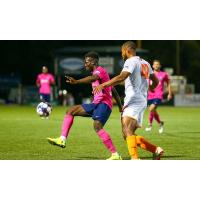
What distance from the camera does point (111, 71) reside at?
43812 mm

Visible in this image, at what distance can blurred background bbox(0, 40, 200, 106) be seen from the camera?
41312 mm

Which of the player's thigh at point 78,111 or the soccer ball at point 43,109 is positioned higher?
the player's thigh at point 78,111

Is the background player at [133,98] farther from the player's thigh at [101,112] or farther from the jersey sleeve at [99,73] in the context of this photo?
the player's thigh at [101,112]

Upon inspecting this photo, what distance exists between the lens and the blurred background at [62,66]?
41312mm

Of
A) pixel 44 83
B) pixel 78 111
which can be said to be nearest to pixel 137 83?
pixel 78 111

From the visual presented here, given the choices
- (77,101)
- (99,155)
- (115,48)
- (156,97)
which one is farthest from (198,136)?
(115,48)

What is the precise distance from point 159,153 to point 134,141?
500mm

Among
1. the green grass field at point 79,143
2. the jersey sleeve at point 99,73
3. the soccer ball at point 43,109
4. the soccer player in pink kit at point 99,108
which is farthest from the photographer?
the soccer ball at point 43,109

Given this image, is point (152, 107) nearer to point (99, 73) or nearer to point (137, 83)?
point (99, 73)

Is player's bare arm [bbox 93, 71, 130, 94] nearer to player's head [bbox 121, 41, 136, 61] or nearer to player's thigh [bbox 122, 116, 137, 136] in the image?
player's head [bbox 121, 41, 136, 61]

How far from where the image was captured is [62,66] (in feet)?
149

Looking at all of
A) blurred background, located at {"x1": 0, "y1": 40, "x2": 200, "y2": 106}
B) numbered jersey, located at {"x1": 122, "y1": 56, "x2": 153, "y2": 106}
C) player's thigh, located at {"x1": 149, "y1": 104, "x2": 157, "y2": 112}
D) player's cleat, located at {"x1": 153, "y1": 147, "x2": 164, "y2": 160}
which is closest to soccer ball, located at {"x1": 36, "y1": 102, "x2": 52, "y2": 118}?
player's thigh, located at {"x1": 149, "y1": 104, "x2": 157, "y2": 112}

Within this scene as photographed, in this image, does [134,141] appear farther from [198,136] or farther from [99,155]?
[198,136]

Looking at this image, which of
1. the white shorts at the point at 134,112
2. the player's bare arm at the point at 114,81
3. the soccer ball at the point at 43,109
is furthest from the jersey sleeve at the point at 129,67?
the soccer ball at the point at 43,109
